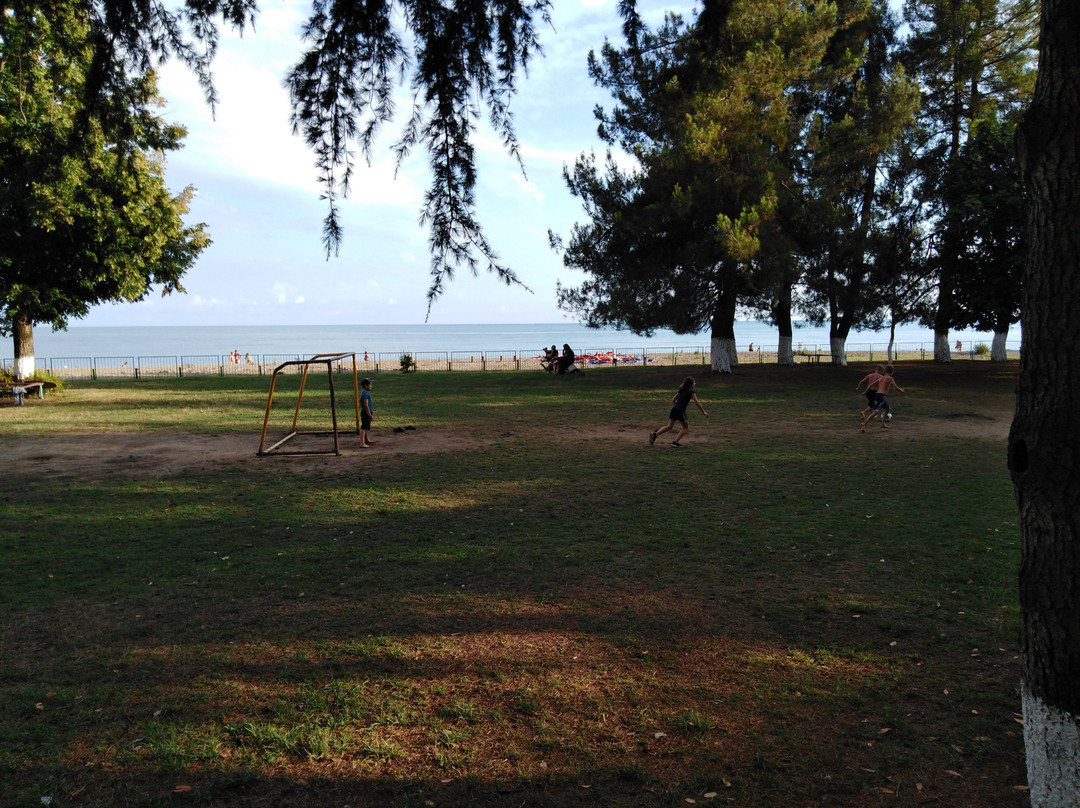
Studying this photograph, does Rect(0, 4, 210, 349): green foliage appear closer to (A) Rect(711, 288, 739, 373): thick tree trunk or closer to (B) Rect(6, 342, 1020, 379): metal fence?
(B) Rect(6, 342, 1020, 379): metal fence

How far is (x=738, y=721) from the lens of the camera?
474 cm

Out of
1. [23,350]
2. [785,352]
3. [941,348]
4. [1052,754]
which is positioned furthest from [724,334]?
[1052,754]

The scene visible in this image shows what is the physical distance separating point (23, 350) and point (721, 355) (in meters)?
27.9

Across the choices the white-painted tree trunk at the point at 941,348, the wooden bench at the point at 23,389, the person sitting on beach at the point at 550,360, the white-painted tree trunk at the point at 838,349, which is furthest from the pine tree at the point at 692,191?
the wooden bench at the point at 23,389

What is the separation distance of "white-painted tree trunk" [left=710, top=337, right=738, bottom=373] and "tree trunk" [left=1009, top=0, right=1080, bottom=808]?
30.1 meters

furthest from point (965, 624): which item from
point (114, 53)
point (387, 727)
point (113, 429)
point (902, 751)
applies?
point (113, 429)

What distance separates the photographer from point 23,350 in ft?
86.9

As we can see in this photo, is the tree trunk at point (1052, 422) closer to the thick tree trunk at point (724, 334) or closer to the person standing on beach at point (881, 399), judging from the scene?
the person standing on beach at point (881, 399)

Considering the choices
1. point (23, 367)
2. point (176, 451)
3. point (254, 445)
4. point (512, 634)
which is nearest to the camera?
point (512, 634)

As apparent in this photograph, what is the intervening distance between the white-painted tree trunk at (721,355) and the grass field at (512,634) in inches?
774

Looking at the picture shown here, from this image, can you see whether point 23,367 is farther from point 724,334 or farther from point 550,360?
point 724,334

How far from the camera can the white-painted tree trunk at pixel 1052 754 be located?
322 centimetres

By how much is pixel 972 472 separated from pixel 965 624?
7263 mm

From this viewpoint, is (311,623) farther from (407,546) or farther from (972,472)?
(972,472)
